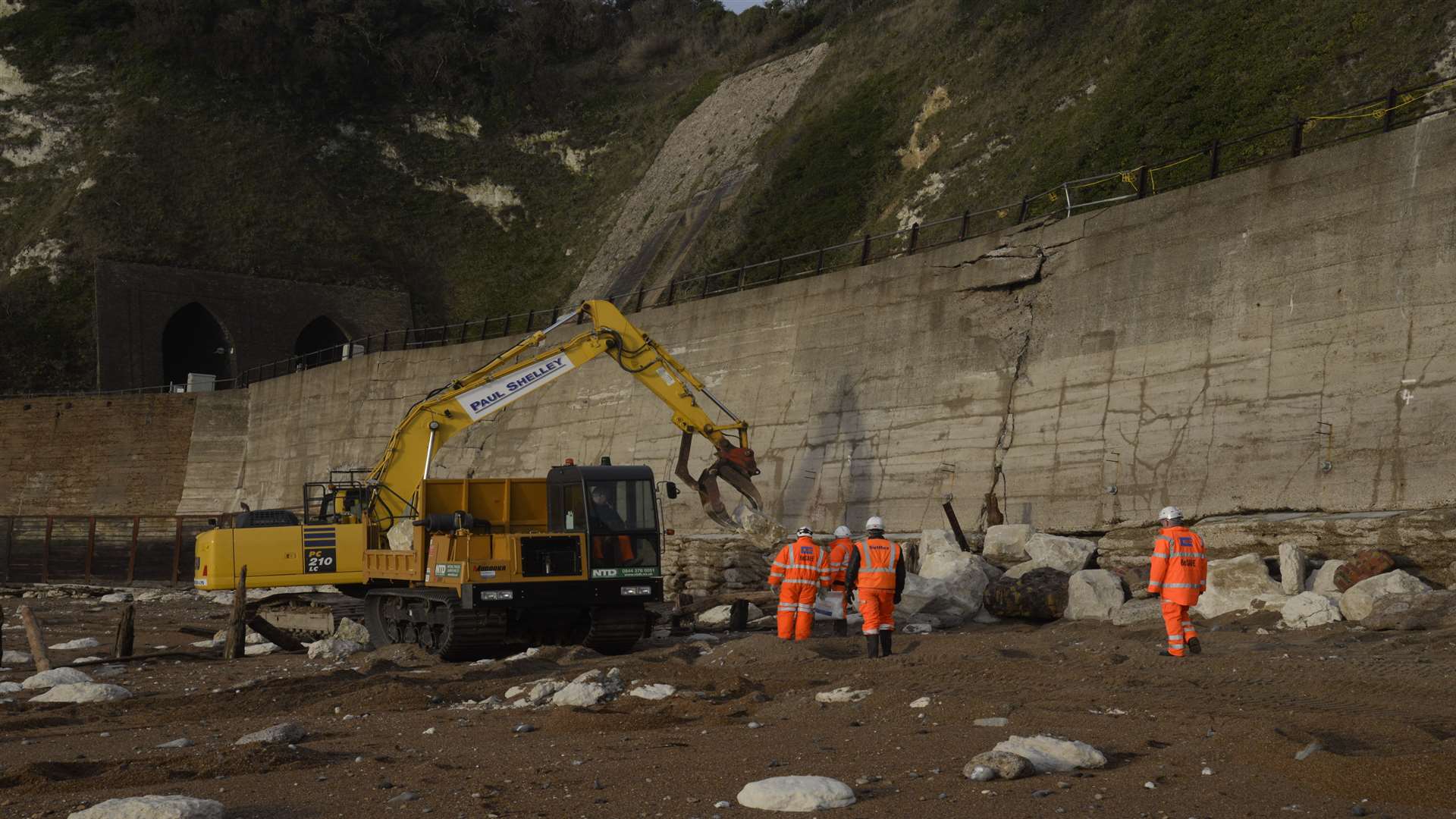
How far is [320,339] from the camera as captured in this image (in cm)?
5900

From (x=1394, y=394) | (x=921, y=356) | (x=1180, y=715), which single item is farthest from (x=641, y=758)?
(x=921, y=356)

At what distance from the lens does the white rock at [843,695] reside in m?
10.5

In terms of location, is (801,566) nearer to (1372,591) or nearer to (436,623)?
(436,623)

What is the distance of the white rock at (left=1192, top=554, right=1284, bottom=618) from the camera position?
50.0ft

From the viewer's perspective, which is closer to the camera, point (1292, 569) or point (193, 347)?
point (1292, 569)

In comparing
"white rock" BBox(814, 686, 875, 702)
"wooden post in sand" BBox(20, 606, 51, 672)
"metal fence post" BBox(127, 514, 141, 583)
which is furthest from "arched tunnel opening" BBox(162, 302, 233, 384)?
"white rock" BBox(814, 686, 875, 702)

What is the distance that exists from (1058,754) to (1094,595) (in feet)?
29.8

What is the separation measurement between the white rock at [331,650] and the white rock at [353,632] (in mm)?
1407

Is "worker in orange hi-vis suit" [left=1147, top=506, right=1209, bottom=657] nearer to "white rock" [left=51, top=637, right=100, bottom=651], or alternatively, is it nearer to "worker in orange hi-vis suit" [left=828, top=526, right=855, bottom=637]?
"worker in orange hi-vis suit" [left=828, top=526, right=855, bottom=637]

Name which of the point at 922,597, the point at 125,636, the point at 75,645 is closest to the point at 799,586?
the point at 922,597

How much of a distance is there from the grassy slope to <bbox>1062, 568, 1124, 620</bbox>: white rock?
42.1ft

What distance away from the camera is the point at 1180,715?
29.7ft

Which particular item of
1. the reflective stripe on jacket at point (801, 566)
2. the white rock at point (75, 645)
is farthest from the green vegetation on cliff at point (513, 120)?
the white rock at point (75, 645)

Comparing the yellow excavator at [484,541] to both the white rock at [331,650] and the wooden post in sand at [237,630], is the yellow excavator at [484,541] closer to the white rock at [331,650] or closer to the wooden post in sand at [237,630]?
the white rock at [331,650]
